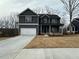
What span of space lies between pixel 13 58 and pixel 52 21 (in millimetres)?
49634

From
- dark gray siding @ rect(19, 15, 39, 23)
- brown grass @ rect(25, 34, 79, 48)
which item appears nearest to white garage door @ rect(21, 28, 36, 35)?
dark gray siding @ rect(19, 15, 39, 23)

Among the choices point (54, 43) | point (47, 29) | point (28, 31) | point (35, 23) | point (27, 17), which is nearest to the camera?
point (54, 43)

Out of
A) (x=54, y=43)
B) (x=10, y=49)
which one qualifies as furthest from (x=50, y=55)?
(x=54, y=43)

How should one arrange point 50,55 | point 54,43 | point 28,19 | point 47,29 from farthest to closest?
point 47,29 < point 28,19 < point 54,43 < point 50,55

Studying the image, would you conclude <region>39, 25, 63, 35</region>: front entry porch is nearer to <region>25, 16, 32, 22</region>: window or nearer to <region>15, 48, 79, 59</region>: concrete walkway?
<region>25, 16, 32, 22</region>: window

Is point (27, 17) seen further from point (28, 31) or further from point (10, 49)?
point (10, 49)

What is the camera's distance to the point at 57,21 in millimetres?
60531

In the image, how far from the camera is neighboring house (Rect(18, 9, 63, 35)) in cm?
5318

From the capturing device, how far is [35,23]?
177ft

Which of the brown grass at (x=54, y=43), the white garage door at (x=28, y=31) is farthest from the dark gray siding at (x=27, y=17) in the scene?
the brown grass at (x=54, y=43)

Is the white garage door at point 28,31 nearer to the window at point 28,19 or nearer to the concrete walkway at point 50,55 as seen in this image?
the window at point 28,19

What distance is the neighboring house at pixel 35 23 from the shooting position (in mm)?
53181

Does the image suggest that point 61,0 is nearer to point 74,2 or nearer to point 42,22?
point 74,2

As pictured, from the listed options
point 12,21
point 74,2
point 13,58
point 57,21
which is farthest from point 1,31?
point 12,21
